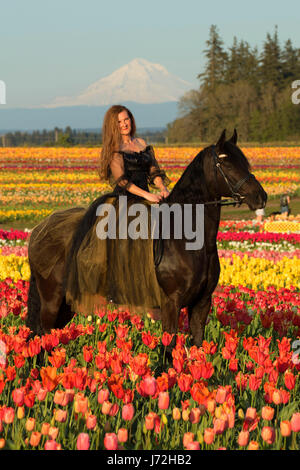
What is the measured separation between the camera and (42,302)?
603cm

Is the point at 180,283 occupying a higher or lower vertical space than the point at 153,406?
higher

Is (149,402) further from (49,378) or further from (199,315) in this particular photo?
(199,315)

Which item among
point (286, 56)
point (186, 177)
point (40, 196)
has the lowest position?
point (40, 196)

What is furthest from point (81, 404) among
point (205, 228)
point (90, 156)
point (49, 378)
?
point (90, 156)

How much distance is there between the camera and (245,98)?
8919cm

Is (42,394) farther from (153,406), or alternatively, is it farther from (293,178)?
(293,178)

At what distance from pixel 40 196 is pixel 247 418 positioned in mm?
24625

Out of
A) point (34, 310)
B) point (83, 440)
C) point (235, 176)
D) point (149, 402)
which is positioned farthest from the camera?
point (34, 310)

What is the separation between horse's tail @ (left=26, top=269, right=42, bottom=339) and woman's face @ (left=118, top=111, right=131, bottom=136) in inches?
61.7

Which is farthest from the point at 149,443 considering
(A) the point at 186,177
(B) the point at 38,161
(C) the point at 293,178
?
(B) the point at 38,161

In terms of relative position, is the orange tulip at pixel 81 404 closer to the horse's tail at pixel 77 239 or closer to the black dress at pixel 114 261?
the black dress at pixel 114 261

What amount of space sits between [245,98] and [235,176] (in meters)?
86.9

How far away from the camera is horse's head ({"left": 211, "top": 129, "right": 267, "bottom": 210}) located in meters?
4.99

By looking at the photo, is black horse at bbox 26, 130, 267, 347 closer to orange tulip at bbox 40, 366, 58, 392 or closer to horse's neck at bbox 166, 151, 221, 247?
horse's neck at bbox 166, 151, 221, 247
